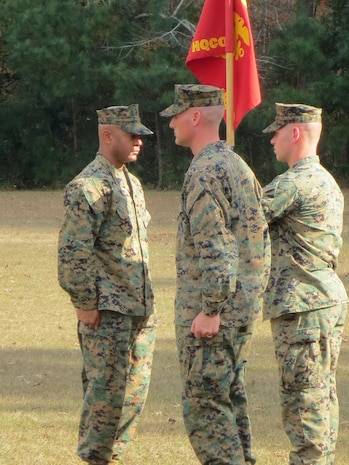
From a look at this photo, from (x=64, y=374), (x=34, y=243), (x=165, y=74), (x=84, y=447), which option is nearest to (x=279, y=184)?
(x=84, y=447)

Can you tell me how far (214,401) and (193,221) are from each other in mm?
795

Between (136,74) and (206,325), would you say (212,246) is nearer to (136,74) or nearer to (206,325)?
(206,325)

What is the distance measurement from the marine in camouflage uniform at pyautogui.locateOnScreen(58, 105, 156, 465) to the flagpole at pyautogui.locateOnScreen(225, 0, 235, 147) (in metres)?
1.37

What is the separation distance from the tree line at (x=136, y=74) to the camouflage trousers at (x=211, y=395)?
23.8 metres

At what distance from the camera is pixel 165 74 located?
96.5ft

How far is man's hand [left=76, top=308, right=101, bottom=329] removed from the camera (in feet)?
17.0

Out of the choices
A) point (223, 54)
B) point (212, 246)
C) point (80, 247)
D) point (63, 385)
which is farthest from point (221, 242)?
point (223, 54)

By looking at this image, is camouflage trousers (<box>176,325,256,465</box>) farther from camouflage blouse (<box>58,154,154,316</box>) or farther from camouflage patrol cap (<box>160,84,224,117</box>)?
camouflage patrol cap (<box>160,84,224,117</box>)

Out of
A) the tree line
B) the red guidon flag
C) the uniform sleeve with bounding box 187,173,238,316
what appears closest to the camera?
the uniform sleeve with bounding box 187,173,238,316

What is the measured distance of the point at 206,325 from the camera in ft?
14.7

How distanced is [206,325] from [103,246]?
102 cm

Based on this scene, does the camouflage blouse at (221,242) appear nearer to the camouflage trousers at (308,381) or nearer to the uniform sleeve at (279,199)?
the uniform sleeve at (279,199)

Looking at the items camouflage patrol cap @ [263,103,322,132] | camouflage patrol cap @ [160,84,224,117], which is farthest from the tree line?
camouflage patrol cap @ [160,84,224,117]

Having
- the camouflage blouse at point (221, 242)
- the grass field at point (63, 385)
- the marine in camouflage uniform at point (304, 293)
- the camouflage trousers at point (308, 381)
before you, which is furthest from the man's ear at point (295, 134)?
the grass field at point (63, 385)
